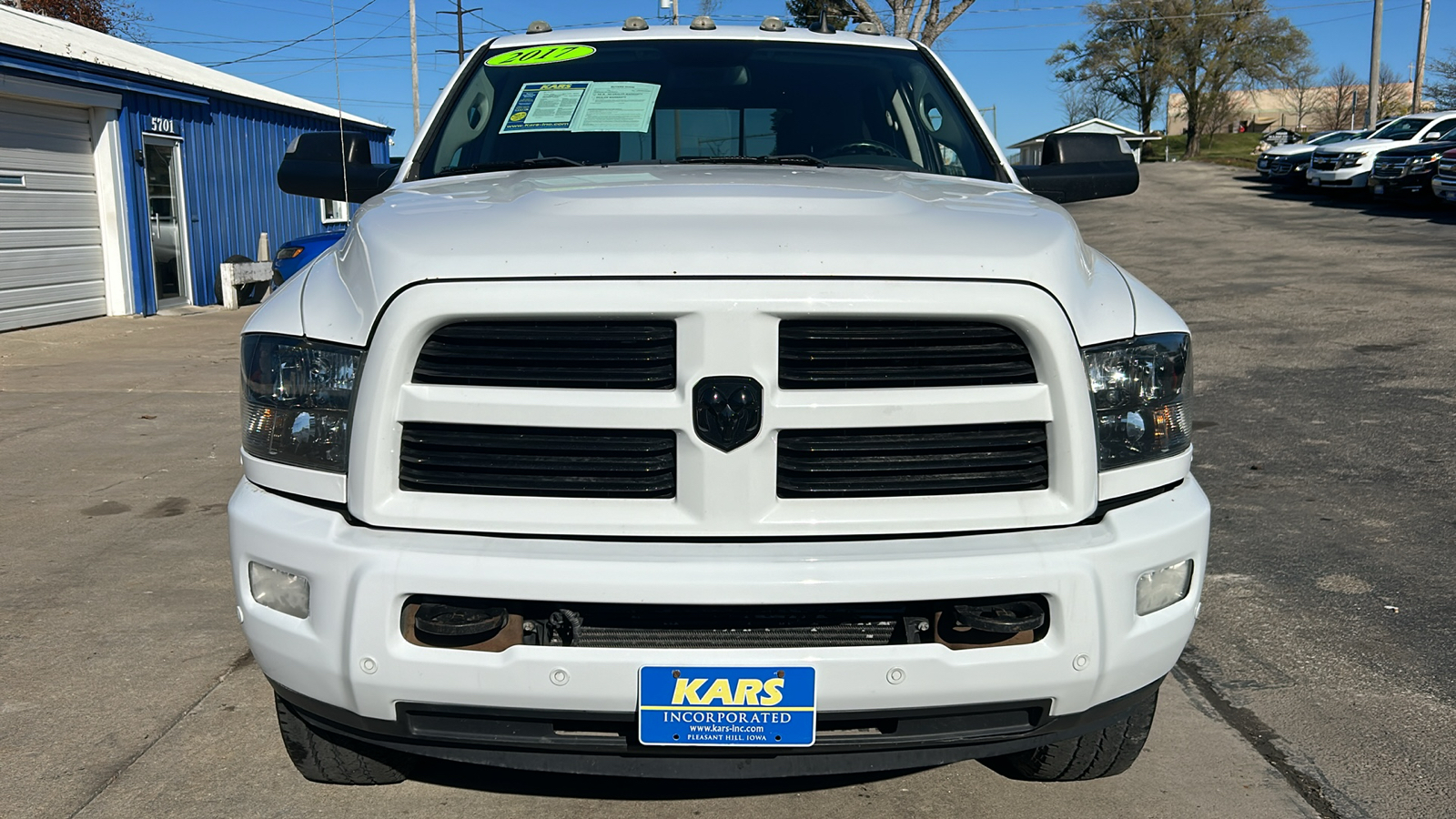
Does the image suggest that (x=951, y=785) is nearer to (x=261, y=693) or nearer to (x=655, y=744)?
(x=655, y=744)

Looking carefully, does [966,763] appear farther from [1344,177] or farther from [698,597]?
[1344,177]

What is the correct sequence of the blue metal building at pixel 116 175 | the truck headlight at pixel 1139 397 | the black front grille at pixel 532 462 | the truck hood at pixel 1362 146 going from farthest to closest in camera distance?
the truck hood at pixel 1362 146
the blue metal building at pixel 116 175
the truck headlight at pixel 1139 397
the black front grille at pixel 532 462

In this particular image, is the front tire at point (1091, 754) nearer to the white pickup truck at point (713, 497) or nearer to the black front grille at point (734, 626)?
the white pickup truck at point (713, 497)

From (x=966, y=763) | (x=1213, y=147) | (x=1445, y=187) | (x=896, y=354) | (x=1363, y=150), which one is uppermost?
(x=1213, y=147)

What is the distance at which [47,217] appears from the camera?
46.7ft

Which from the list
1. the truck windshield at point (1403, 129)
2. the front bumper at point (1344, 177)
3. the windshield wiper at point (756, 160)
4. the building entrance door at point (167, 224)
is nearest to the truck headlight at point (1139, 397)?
the windshield wiper at point (756, 160)

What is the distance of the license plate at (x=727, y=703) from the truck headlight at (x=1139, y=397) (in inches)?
29.4

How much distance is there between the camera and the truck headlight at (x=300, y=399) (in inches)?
94.0

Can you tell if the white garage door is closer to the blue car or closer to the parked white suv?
the blue car

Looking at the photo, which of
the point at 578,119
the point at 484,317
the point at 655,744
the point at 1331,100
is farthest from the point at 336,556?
the point at 1331,100

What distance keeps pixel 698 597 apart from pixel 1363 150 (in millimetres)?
29945

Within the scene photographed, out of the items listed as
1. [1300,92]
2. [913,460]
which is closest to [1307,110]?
[1300,92]

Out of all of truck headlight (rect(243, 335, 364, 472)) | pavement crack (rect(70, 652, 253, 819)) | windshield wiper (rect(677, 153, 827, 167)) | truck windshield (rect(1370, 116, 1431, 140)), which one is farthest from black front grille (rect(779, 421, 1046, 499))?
truck windshield (rect(1370, 116, 1431, 140))

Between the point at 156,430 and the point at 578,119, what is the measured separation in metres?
5.13
